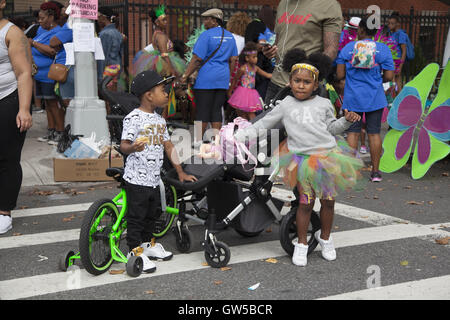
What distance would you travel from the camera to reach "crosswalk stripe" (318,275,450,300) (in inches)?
160

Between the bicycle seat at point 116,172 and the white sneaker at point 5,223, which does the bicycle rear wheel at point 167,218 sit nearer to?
the bicycle seat at point 116,172

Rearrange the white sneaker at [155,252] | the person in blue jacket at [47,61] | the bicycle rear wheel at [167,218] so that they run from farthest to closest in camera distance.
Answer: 1. the person in blue jacket at [47,61]
2. the bicycle rear wheel at [167,218]
3. the white sneaker at [155,252]

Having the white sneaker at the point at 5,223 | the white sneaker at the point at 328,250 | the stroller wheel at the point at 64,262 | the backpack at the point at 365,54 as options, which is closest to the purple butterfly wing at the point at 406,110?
the backpack at the point at 365,54

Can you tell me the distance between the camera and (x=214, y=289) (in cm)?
425

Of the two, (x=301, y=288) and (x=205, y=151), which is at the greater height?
(x=205, y=151)

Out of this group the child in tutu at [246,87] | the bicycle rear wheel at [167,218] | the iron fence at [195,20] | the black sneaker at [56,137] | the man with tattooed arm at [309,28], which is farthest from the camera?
the iron fence at [195,20]

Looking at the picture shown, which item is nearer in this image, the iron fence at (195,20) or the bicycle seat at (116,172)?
the bicycle seat at (116,172)

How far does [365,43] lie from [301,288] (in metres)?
4.57

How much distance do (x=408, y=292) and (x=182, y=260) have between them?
5.84ft

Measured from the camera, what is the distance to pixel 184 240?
16.8ft

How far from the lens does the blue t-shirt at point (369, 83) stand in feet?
26.3

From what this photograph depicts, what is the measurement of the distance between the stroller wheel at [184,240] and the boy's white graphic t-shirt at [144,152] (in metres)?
0.69
